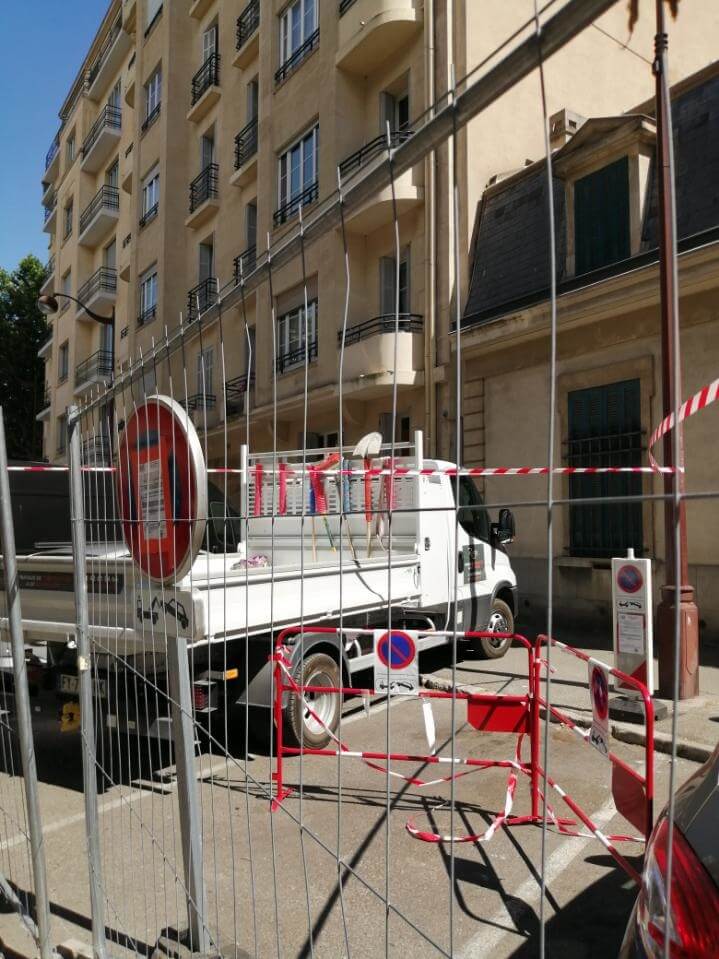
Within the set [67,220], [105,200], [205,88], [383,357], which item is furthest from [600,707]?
[67,220]

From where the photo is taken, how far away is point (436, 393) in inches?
530

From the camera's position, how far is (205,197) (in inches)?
860

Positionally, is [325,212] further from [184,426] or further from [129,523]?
[129,523]

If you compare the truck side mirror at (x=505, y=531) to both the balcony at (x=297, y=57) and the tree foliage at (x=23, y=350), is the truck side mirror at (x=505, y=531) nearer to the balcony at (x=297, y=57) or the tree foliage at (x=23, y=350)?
the balcony at (x=297, y=57)

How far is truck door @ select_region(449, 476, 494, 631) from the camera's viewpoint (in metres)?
8.22

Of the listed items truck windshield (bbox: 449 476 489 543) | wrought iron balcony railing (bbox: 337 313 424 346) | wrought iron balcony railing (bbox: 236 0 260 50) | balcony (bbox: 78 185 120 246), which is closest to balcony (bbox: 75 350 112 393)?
balcony (bbox: 78 185 120 246)

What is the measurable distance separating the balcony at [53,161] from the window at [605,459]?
1469 inches

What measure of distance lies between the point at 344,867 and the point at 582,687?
500cm

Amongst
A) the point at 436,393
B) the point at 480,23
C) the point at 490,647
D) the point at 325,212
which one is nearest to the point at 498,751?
the point at 490,647

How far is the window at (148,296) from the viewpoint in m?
24.7

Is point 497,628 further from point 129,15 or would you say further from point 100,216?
point 129,15

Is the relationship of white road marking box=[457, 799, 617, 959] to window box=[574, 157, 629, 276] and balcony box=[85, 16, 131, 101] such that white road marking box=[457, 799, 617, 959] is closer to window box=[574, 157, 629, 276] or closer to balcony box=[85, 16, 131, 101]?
window box=[574, 157, 629, 276]

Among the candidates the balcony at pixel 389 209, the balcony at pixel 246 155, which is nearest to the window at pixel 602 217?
the balcony at pixel 389 209

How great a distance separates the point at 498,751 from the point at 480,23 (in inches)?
515
